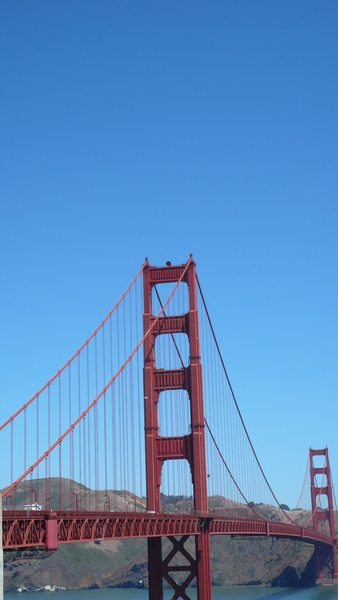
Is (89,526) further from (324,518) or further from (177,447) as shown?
(324,518)

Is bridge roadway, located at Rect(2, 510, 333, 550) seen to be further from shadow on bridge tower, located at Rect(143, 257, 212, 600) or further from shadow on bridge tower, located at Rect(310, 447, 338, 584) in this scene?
shadow on bridge tower, located at Rect(310, 447, 338, 584)

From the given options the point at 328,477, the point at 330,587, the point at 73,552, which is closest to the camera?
the point at 330,587

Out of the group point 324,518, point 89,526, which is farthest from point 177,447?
point 324,518

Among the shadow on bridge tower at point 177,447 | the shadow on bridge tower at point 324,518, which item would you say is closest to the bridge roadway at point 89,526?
the shadow on bridge tower at point 177,447

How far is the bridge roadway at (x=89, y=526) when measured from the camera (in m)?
28.8

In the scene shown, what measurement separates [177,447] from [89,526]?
15642 mm

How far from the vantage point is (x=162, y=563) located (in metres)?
48.8

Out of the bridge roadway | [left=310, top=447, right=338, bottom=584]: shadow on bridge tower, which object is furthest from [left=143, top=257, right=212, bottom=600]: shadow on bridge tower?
[left=310, top=447, right=338, bottom=584]: shadow on bridge tower

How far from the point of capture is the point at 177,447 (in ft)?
165

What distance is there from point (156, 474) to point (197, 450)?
2323 millimetres

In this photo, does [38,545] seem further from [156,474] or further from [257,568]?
[257,568]

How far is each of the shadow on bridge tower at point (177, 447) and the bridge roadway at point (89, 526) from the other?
→ 1.34 metres

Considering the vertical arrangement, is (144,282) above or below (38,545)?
above

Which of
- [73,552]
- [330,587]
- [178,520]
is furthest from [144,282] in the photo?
[73,552]
